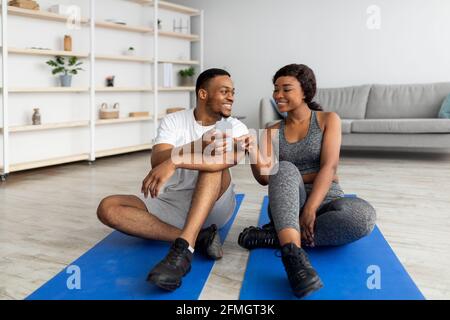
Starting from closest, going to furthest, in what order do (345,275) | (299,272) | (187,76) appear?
(299,272), (345,275), (187,76)

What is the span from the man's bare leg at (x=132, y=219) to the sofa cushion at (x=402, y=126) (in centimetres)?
348

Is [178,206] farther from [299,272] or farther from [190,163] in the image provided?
[299,272]

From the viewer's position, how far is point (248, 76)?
21.9ft

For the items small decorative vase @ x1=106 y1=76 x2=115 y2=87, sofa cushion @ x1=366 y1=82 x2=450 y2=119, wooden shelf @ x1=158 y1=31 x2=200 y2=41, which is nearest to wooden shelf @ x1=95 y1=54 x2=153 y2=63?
small decorative vase @ x1=106 y1=76 x2=115 y2=87

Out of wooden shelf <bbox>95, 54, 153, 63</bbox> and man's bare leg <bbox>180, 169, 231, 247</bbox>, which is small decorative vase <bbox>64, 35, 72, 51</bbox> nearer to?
wooden shelf <bbox>95, 54, 153, 63</bbox>

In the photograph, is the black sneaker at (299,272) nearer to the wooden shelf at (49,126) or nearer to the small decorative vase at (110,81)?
the wooden shelf at (49,126)

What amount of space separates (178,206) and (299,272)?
0.73m

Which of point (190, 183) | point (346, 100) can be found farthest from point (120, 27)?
point (190, 183)

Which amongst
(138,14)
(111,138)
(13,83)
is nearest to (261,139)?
(13,83)

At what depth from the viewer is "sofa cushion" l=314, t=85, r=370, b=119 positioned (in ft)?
18.6

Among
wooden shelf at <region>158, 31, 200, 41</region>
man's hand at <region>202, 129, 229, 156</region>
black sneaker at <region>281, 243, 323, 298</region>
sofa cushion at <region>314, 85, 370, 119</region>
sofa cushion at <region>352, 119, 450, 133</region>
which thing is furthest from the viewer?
wooden shelf at <region>158, 31, 200, 41</region>

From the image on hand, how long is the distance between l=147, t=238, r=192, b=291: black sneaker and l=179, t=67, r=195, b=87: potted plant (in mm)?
5015

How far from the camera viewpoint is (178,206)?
2129 millimetres

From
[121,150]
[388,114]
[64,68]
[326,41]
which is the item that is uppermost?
[326,41]
